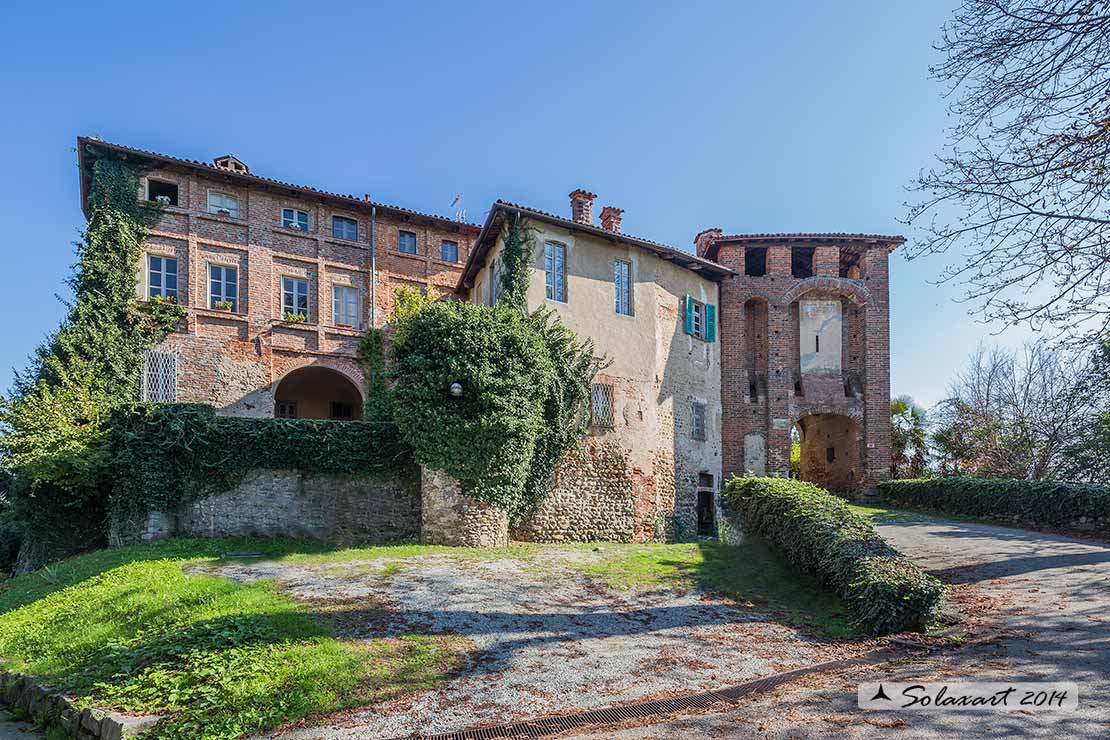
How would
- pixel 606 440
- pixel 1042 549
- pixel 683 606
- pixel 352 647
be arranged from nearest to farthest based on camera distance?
pixel 352 647, pixel 683 606, pixel 1042 549, pixel 606 440

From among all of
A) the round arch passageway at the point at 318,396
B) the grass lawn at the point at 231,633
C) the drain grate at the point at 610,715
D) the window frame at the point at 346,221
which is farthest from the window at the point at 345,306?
the drain grate at the point at 610,715

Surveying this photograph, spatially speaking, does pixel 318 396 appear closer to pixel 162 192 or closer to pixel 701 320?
pixel 162 192

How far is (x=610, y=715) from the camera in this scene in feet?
19.3

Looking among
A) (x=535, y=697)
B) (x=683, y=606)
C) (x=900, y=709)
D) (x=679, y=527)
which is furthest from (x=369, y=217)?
(x=900, y=709)

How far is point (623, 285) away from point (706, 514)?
8.40 m

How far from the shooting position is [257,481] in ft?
49.7

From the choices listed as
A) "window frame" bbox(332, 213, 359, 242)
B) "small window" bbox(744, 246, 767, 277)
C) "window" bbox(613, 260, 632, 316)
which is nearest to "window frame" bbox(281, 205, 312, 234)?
"window frame" bbox(332, 213, 359, 242)

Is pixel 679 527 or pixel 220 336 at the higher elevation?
pixel 220 336

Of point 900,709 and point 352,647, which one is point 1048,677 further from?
point 352,647

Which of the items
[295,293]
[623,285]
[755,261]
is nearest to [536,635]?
[623,285]

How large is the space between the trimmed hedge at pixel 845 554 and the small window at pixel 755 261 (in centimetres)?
1462

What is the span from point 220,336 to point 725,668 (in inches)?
777

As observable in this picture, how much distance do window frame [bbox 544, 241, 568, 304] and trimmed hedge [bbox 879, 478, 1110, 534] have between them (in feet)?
45.1

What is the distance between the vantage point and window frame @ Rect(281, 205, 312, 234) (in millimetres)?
23078
